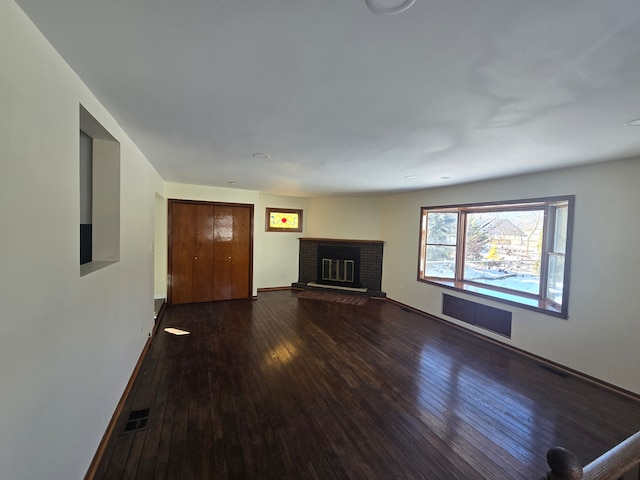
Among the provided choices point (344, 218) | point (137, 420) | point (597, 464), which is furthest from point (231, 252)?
point (597, 464)

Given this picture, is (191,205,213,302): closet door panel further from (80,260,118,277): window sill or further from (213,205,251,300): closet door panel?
(80,260,118,277): window sill

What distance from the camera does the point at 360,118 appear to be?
74.7 inches

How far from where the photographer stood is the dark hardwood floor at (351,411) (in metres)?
1.78

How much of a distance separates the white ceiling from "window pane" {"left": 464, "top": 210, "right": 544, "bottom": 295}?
1.46 m

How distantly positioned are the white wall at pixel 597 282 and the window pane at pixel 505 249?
1.55 ft

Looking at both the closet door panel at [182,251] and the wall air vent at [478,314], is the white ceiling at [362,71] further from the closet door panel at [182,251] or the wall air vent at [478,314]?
the closet door panel at [182,251]

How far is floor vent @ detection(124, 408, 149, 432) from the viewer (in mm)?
2057

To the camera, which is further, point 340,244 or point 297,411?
point 340,244

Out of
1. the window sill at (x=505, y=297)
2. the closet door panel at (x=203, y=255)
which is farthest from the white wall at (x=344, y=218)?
the closet door panel at (x=203, y=255)

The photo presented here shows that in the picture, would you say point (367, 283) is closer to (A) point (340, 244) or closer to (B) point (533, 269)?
(A) point (340, 244)

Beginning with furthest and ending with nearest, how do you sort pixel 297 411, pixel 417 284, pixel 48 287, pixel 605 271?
pixel 417 284
pixel 605 271
pixel 297 411
pixel 48 287

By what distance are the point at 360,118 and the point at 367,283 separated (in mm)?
5043

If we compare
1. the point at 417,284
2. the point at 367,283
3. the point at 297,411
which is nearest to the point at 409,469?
the point at 297,411

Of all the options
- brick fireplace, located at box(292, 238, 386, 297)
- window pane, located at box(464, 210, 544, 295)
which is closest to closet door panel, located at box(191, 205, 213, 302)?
brick fireplace, located at box(292, 238, 386, 297)
